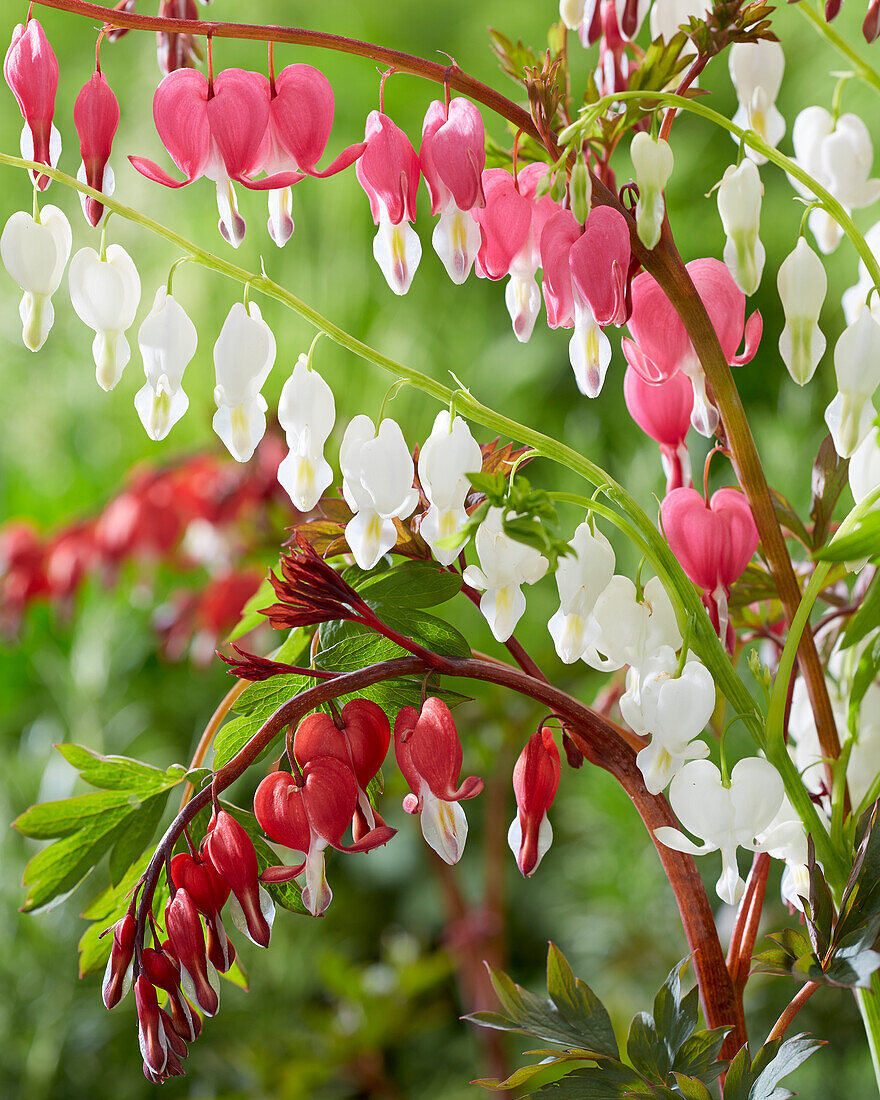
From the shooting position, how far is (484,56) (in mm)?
1649

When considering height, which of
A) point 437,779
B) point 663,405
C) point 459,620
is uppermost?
point 663,405

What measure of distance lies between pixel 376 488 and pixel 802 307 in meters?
0.16

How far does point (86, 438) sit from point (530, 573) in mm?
1563

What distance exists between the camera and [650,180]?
1.12 ft

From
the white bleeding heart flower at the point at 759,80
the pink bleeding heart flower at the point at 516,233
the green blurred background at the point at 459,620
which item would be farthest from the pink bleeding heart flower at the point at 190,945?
the green blurred background at the point at 459,620

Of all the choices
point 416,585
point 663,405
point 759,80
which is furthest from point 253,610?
point 759,80

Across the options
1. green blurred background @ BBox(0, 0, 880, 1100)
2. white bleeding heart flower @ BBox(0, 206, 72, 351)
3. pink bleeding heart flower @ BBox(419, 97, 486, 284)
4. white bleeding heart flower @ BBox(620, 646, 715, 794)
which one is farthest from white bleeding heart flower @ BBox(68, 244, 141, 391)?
green blurred background @ BBox(0, 0, 880, 1100)

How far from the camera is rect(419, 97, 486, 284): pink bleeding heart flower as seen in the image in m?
0.34

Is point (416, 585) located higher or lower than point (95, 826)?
higher

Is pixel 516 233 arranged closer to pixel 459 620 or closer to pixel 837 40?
pixel 837 40

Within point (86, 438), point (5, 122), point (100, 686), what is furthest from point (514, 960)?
point (5, 122)

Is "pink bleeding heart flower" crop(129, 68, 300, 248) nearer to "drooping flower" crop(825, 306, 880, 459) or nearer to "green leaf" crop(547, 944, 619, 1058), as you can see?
"drooping flower" crop(825, 306, 880, 459)

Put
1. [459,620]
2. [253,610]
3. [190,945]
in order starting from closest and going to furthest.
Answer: [190,945] → [253,610] → [459,620]

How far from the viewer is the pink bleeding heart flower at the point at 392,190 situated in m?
0.35
